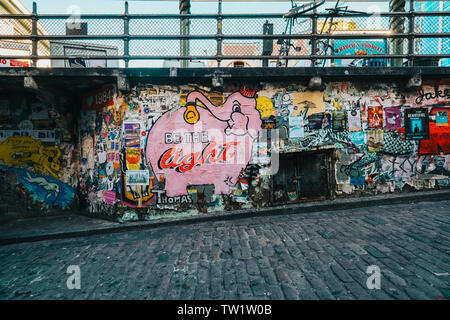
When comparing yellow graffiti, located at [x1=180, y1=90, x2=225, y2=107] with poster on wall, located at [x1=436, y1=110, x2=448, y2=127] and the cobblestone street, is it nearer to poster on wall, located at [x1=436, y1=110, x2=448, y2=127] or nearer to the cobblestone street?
the cobblestone street

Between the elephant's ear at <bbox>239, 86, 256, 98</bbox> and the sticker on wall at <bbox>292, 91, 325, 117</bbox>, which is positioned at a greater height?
the elephant's ear at <bbox>239, 86, 256, 98</bbox>

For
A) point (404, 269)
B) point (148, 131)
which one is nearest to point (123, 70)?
point (148, 131)

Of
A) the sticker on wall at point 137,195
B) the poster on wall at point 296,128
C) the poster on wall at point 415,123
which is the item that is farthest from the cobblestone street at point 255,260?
the poster on wall at point 296,128

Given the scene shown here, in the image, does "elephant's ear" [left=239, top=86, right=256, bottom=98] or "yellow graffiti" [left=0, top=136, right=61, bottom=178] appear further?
"yellow graffiti" [left=0, top=136, right=61, bottom=178]

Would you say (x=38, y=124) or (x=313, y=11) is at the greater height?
(x=313, y=11)

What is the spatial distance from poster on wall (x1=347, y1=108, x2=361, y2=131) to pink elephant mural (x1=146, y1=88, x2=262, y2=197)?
7.77ft

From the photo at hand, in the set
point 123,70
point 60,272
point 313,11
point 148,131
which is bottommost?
point 60,272

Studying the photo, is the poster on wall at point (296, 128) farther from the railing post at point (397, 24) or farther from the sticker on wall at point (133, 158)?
the sticker on wall at point (133, 158)

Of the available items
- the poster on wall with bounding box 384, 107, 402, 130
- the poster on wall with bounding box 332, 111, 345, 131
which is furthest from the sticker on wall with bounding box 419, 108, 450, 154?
the poster on wall with bounding box 332, 111, 345, 131

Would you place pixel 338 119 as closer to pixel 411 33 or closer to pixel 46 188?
pixel 411 33

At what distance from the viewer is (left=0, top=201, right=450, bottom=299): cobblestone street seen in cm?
303

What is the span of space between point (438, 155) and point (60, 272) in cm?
907
